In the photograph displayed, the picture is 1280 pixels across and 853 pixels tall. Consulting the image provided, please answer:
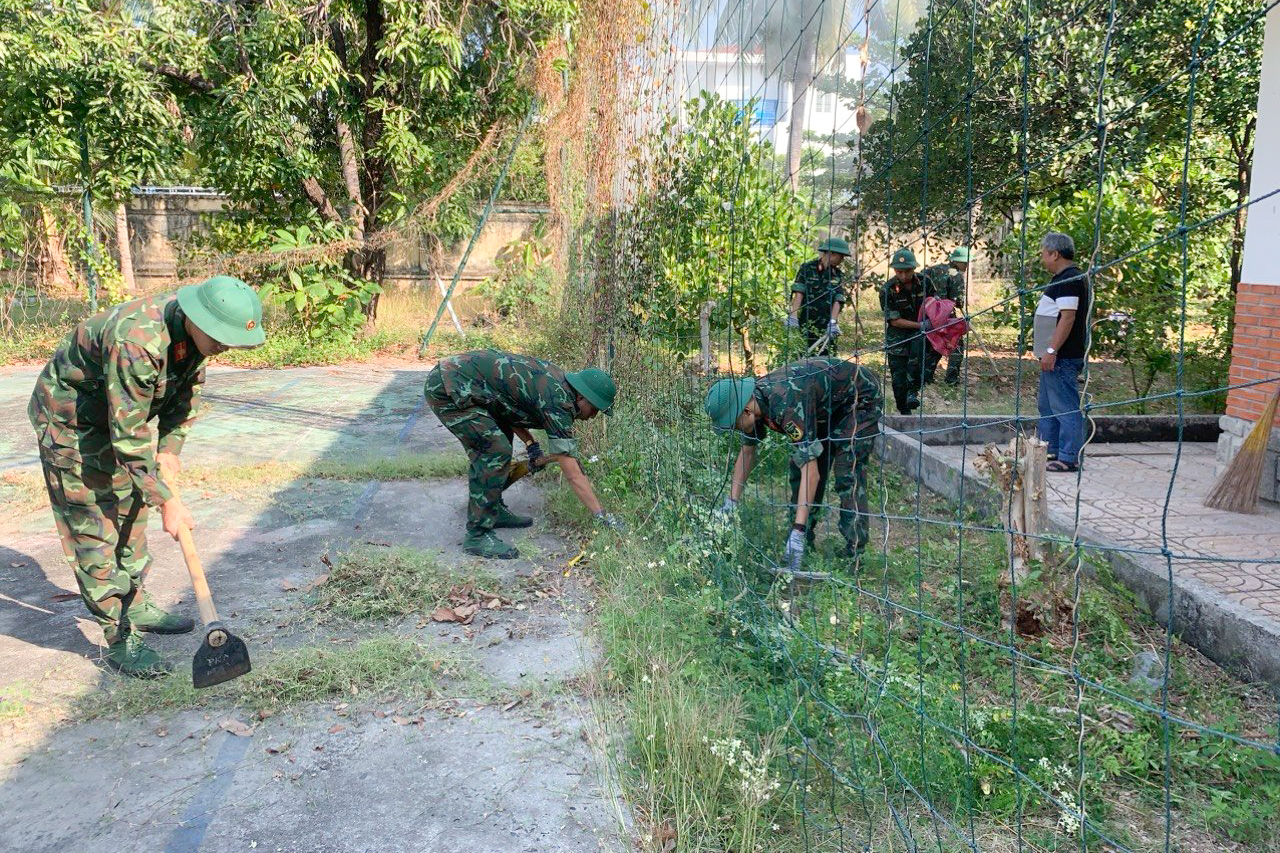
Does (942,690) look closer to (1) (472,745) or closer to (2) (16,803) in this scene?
(1) (472,745)

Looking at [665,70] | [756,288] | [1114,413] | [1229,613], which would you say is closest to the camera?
[1229,613]

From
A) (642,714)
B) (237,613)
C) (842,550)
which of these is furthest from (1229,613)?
(237,613)

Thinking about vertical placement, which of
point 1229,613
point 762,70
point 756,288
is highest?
point 762,70

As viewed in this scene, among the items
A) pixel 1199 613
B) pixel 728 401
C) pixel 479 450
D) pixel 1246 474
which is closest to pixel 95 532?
pixel 479 450

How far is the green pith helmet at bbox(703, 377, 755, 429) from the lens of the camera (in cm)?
411

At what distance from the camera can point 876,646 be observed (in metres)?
3.63

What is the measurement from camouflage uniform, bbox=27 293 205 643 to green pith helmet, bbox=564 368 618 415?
5.92 ft

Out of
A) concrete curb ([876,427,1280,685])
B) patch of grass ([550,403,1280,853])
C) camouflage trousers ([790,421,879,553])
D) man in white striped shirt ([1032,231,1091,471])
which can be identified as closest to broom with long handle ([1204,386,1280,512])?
man in white striped shirt ([1032,231,1091,471])

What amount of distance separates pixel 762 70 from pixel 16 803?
396 cm

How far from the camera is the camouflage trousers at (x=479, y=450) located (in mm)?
4945

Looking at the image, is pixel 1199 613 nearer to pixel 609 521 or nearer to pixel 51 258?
pixel 609 521

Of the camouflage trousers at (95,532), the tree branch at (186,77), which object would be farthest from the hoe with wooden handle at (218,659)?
the tree branch at (186,77)

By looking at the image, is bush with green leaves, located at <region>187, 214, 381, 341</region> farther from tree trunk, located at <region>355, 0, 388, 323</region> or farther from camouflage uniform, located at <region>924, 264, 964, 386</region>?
camouflage uniform, located at <region>924, 264, 964, 386</region>

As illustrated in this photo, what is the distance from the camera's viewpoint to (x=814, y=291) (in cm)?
715
